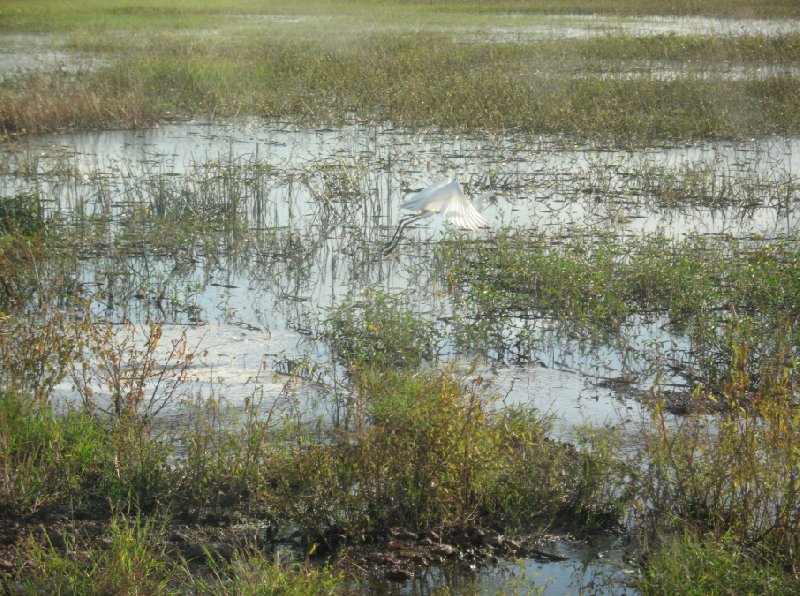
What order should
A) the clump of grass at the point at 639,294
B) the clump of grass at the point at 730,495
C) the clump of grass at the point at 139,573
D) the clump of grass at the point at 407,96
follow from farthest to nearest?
the clump of grass at the point at 407,96
the clump of grass at the point at 639,294
the clump of grass at the point at 730,495
the clump of grass at the point at 139,573

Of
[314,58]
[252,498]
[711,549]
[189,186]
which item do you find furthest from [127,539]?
[314,58]

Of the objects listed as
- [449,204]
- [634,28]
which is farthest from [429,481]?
[634,28]

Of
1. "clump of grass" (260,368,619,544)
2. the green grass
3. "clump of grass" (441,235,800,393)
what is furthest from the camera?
the green grass

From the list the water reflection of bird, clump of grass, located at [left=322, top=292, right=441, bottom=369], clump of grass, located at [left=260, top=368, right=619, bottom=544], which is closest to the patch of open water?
the water reflection of bird

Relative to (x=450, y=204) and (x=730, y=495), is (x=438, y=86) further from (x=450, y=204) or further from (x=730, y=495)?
(x=730, y=495)

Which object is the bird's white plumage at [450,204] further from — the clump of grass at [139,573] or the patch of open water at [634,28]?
the patch of open water at [634,28]

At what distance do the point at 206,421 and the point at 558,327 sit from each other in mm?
2451

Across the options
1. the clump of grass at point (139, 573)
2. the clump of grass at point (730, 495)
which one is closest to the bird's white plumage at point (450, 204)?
the clump of grass at point (730, 495)

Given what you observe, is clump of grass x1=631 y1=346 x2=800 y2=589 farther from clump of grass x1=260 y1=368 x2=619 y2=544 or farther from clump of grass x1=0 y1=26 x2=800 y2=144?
clump of grass x1=0 y1=26 x2=800 y2=144

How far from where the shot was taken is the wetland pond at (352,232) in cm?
486

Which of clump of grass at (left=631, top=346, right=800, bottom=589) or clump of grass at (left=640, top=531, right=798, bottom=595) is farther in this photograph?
clump of grass at (left=631, top=346, right=800, bottom=589)

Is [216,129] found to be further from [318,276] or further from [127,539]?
[127,539]

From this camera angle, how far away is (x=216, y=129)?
11.7 metres

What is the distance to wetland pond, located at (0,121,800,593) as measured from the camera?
4859mm
